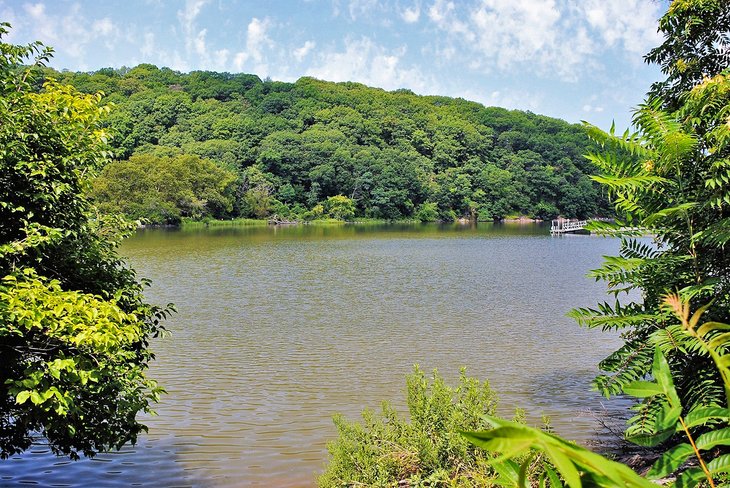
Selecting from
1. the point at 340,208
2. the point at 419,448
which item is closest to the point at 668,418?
the point at 419,448

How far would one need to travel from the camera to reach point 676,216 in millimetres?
5883

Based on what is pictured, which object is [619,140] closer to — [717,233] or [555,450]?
[717,233]

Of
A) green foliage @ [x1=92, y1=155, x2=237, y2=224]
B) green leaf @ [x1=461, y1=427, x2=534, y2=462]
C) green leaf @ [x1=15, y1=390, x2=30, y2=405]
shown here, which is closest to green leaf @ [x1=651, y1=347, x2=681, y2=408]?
green leaf @ [x1=461, y1=427, x2=534, y2=462]

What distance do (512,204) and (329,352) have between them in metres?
95.2

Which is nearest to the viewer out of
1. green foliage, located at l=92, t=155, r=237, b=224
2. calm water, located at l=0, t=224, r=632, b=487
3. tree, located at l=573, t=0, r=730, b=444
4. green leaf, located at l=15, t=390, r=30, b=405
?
green leaf, located at l=15, t=390, r=30, b=405

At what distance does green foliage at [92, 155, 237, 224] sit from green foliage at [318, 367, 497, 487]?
63.5 metres

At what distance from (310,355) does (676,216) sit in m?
10.3

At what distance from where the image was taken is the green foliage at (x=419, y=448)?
6.11 meters

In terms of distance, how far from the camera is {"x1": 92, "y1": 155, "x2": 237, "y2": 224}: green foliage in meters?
68.3

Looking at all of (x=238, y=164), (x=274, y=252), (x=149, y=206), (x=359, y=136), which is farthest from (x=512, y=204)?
(x=274, y=252)

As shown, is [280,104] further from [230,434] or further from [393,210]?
[230,434]

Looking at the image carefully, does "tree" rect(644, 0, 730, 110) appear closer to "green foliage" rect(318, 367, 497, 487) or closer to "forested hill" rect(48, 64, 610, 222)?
"green foliage" rect(318, 367, 497, 487)

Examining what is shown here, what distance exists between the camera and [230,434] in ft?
32.4

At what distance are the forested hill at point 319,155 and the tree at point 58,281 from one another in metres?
65.0
